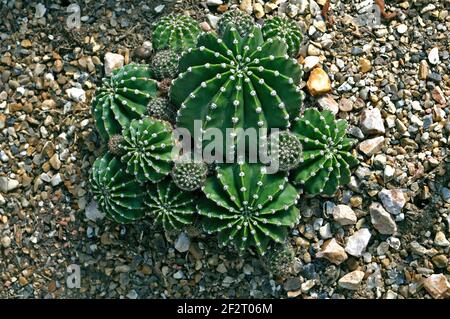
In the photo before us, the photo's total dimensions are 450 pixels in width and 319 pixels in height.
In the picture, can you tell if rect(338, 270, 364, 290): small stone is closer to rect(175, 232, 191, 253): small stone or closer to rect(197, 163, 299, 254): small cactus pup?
rect(197, 163, 299, 254): small cactus pup

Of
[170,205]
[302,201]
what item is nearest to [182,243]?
[170,205]

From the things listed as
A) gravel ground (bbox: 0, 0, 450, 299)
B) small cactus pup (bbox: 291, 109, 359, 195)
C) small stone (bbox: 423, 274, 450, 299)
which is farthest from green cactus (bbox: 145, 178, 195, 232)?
small stone (bbox: 423, 274, 450, 299)

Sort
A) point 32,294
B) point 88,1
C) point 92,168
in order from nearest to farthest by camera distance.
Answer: point 92,168
point 32,294
point 88,1

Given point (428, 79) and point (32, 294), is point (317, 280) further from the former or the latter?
point (32, 294)

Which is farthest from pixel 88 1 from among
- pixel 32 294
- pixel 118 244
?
pixel 32 294

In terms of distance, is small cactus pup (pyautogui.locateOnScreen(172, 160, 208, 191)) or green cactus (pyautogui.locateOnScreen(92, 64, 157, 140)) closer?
small cactus pup (pyautogui.locateOnScreen(172, 160, 208, 191))

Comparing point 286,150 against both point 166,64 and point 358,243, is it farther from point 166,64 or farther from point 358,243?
point 166,64

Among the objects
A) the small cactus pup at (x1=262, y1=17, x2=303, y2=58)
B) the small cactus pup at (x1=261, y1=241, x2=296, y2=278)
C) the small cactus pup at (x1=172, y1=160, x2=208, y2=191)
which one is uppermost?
the small cactus pup at (x1=262, y1=17, x2=303, y2=58)
